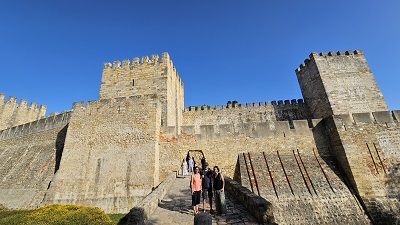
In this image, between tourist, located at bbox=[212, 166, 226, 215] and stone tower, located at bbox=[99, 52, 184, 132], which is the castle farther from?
tourist, located at bbox=[212, 166, 226, 215]

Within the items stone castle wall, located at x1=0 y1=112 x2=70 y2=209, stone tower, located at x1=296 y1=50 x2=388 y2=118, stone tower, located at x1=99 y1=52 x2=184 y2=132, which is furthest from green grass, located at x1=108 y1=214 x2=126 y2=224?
stone tower, located at x1=296 y1=50 x2=388 y2=118

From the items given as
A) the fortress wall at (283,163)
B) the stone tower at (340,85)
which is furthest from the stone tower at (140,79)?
the stone tower at (340,85)

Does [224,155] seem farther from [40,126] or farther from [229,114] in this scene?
[40,126]

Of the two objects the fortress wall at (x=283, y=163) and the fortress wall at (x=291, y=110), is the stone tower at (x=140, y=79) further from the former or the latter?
the fortress wall at (x=291, y=110)

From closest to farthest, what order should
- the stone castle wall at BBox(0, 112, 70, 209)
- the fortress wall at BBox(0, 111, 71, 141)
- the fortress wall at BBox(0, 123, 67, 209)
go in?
the fortress wall at BBox(0, 123, 67, 209), the stone castle wall at BBox(0, 112, 70, 209), the fortress wall at BBox(0, 111, 71, 141)

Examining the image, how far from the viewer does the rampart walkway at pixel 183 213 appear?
470cm

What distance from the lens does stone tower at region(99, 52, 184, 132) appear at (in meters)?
14.3

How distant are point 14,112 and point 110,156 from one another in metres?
25.1

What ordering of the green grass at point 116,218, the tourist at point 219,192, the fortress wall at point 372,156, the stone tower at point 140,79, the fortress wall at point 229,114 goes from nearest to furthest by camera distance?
the tourist at point 219,192, the green grass at point 116,218, the fortress wall at point 372,156, the stone tower at point 140,79, the fortress wall at point 229,114

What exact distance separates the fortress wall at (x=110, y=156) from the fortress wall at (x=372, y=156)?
1045cm

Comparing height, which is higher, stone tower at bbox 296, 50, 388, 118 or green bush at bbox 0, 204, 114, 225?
stone tower at bbox 296, 50, 388, 118

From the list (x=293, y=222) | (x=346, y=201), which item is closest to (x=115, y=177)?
(x=293, y=222)

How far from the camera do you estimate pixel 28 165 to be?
48.8 ft

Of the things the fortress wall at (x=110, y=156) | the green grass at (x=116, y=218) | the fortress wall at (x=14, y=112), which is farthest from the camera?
the fortress wall at (x=14, y=112)
